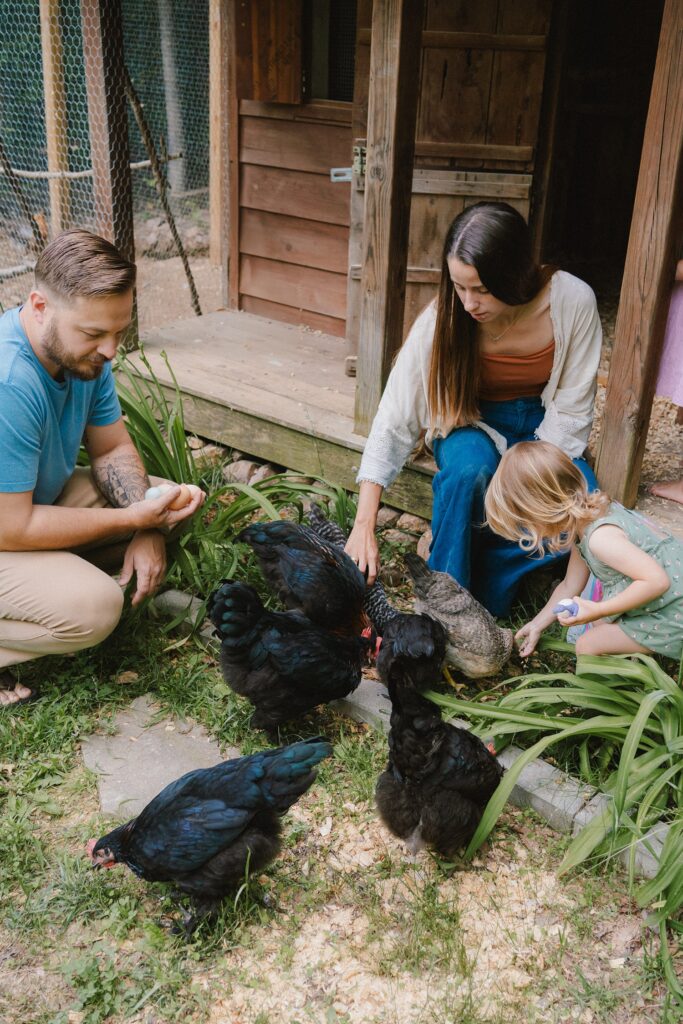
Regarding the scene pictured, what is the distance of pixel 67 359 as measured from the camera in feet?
8.99

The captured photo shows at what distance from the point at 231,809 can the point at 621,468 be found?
2.02 meters

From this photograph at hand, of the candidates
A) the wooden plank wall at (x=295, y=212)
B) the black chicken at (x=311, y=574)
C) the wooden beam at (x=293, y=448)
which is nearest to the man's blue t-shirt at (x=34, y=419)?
the black chicken at (x=311, y=574)

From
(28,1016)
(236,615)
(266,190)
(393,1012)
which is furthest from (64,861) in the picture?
(266,190)

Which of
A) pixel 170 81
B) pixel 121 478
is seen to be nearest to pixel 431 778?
pixel 121 478

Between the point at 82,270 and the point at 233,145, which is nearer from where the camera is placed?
the point at 82,270

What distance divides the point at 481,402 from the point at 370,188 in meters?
0.98

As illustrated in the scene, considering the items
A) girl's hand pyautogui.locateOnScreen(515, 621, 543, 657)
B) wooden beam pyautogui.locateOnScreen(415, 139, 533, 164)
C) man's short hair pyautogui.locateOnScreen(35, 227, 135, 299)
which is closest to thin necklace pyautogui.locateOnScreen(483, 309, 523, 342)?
girl's hand pyautogui.locateOnScreen(515, 621, 543, 657)

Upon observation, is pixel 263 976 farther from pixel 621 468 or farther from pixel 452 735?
pixel 621 468

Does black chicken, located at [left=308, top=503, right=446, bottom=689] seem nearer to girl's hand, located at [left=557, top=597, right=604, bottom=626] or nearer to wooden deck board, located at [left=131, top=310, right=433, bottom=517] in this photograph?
girl's hand, located at [left=557, top=597, right=604, bottom=626]

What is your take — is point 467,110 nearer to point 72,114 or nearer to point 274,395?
point 274,395

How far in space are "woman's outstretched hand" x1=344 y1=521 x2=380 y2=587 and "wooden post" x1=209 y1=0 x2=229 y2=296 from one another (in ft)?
12.3

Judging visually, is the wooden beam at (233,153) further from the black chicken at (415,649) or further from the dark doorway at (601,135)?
the black chicken at (415,649)

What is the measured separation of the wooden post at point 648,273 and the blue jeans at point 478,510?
0.59ft

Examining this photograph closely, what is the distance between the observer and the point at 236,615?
105 inches
